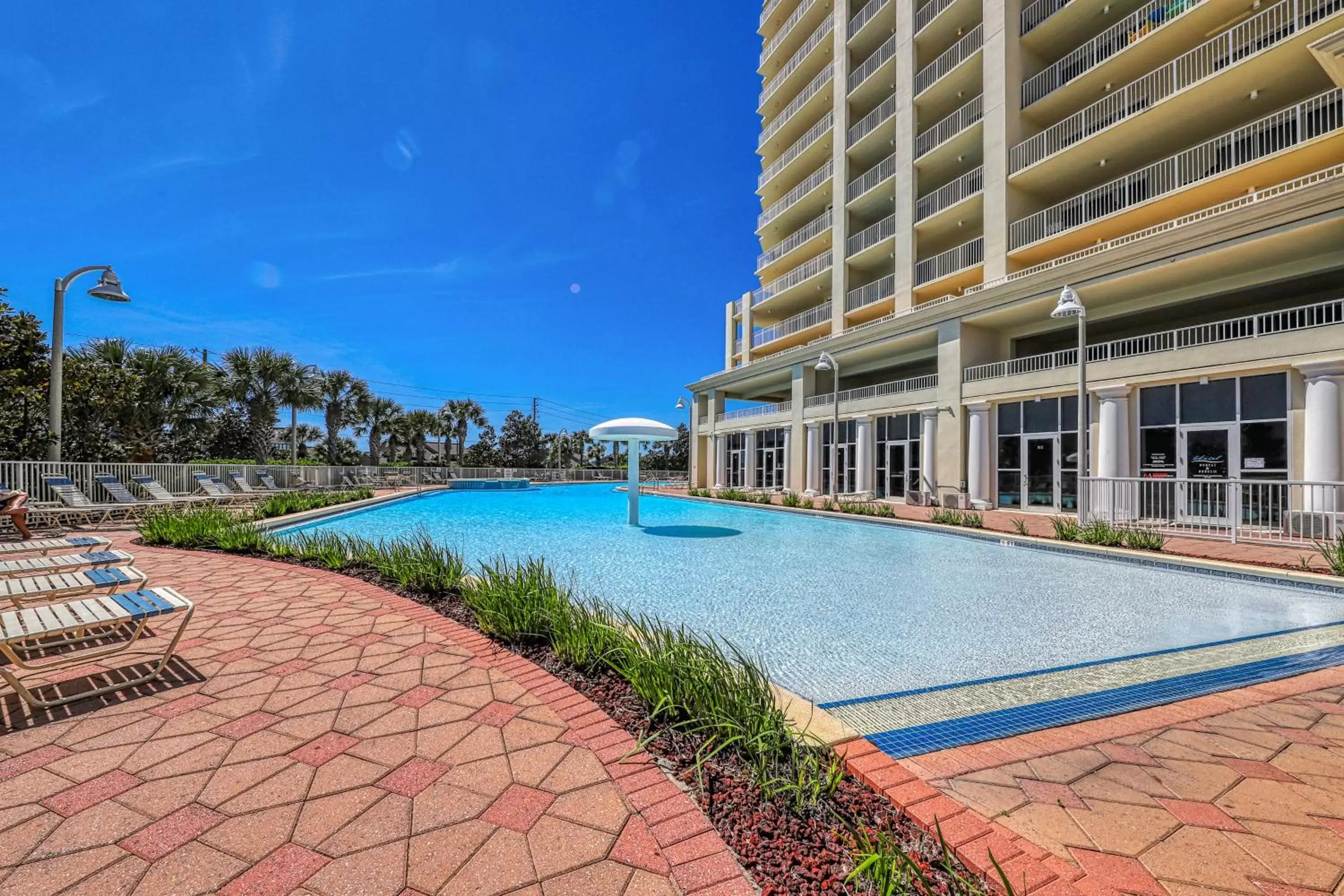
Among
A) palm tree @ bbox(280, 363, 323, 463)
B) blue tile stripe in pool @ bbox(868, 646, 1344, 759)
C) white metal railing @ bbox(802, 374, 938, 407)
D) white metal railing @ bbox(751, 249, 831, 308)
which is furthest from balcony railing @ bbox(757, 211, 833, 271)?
palm tree @ bbox(280, 363, 323, 463)

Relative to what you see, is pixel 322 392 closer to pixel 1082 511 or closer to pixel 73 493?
pixel 73 493

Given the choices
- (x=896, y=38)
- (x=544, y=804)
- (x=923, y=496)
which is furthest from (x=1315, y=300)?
(x=544, y=804)

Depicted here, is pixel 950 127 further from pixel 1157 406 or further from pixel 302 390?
pixel 302 390

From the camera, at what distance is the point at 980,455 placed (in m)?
15.5

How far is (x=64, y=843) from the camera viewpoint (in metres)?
1.75

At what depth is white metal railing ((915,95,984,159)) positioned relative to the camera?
17.6 m

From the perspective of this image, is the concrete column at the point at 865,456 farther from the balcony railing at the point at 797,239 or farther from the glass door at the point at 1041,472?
the balcony railing at the point at 797,239

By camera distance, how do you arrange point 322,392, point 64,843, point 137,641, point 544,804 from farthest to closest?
point 322,392 < point 137,641 < point 544,804 < point 64,843

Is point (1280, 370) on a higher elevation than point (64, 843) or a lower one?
higher

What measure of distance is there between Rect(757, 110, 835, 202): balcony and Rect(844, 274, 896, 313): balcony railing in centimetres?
700

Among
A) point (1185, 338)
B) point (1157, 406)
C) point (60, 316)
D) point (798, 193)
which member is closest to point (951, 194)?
point (1185, 338)

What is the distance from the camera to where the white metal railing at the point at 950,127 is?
1761cm

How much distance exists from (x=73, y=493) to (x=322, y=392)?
20314mm

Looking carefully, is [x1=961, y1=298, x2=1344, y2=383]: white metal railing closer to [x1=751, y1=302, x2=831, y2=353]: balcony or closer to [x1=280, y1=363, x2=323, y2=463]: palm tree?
[x1=751, y1=302, x2=831, y2=353]: balcony
